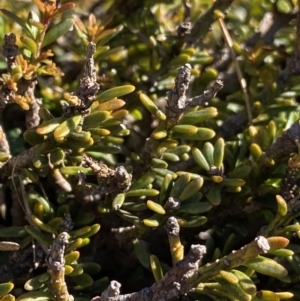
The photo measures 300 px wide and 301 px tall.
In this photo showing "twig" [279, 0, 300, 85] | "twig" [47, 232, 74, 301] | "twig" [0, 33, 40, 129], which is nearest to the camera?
"twig" [47, 232, 74, 301]

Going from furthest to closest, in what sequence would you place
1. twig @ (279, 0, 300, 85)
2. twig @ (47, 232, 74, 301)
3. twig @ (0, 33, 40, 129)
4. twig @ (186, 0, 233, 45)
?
twig @ (186, 0, 233, 45)
twig @ (279, 0, 300, 85)
twig @ (0, 33, 40, 129)
twig @ (47, 232, 74, 301)

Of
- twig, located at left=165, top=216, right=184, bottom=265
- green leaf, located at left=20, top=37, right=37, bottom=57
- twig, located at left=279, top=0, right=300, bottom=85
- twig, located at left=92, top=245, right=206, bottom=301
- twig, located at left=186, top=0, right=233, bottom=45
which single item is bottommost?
twig, located at left=92, top=245, right=206, bottom=301

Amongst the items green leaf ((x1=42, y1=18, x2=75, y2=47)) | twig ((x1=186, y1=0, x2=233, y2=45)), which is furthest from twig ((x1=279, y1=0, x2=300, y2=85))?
green leaf ((x1=42, y1=18, x2=75, y2=47))

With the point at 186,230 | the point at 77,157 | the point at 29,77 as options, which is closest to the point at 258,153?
the point at 186,230

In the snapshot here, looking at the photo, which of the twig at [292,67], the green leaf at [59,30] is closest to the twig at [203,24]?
the twig at [292,67]

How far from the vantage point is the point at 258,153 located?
116cm

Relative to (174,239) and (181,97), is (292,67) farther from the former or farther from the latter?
(174,239)

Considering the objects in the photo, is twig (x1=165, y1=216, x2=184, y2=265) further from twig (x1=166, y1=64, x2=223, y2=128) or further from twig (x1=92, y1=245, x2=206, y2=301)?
twig (x1=166, y1=64, x2=223, y2=128)

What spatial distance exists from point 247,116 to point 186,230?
0.31 m

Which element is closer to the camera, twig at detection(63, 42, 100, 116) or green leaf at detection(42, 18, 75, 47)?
twig at detection(63, 42, 100, 116)

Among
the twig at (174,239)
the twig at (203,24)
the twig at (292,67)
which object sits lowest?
the twig at (174,239)

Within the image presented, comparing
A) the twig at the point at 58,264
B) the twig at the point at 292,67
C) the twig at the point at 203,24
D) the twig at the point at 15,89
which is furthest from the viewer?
the twig at the point at 203,24

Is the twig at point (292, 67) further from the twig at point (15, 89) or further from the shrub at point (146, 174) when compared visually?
the twig at point (15, 89)

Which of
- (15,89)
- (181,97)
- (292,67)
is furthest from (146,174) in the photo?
(292,67)
